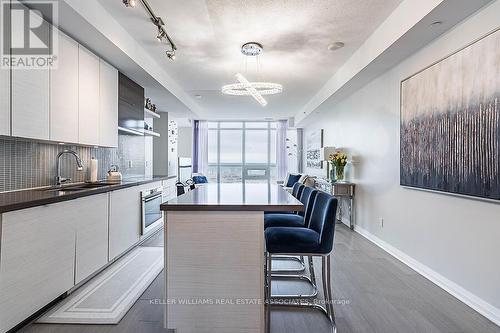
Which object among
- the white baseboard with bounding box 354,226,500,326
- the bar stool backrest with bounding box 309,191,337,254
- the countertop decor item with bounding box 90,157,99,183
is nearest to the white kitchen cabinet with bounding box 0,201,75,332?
the countertop decor item with bounding box 90,157,99,183

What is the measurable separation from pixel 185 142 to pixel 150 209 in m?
5.68

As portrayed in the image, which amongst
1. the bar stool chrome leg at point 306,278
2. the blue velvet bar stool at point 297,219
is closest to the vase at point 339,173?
the blue velvet bar stool at point 297,219

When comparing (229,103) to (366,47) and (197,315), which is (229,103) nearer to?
(366,47)

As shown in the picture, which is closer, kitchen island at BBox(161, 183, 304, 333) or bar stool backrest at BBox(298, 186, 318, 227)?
kitchen island at BBox(161, 183, 304, 333)

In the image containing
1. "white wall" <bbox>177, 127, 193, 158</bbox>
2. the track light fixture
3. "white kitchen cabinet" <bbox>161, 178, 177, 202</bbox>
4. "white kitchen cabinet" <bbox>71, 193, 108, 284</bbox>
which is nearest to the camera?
the track light fixture

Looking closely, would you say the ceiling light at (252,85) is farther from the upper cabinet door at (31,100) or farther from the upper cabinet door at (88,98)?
the upper cabinet door at (31,100)

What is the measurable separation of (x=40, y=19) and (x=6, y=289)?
2.02 meters

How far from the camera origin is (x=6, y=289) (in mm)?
1705

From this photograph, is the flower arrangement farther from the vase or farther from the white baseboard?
the white baseboard

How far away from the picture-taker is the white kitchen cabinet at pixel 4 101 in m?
1.92

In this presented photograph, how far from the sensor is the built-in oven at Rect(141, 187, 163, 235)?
3806 millimetres

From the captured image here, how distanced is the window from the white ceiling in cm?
453

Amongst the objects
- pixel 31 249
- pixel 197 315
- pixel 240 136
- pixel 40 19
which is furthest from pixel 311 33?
pixel 240 136

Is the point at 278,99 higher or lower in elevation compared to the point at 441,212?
higher
